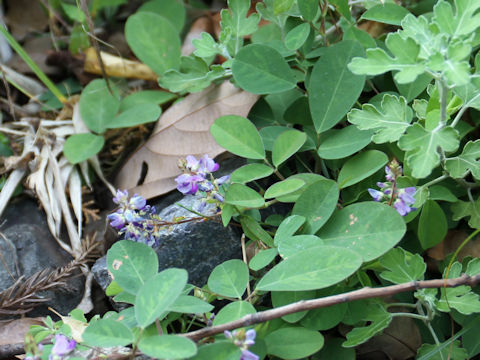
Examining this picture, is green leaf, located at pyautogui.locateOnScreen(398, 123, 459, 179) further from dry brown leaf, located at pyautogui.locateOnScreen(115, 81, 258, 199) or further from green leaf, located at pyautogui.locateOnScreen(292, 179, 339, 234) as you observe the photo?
dry brown leaf, located at pyautogui.locateOnScreen(115, 81, 258, 199)

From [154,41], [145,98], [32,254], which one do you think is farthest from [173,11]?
[32,254]

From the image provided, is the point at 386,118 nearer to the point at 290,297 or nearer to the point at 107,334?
the point at 290,297

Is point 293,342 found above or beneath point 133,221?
beneath

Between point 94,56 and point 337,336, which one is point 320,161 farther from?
point 94,56

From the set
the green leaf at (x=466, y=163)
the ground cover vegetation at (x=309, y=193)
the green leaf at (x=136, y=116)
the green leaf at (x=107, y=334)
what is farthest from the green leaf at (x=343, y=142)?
the green leaf at (x=107, y=334)

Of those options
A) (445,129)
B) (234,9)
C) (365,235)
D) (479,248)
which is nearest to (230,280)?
(365,235)

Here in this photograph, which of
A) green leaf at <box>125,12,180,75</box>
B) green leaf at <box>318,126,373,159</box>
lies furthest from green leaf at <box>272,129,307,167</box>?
green leaf at <box>125,12,180,75</box>

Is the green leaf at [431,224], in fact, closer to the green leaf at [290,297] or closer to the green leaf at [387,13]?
the green leaf at [290,297]
